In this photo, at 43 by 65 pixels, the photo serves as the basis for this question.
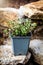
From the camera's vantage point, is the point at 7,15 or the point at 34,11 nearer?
the point at 34,11

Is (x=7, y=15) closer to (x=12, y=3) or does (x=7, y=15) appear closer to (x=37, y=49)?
(x=12, y=3)

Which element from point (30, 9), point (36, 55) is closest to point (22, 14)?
point (30, 9)

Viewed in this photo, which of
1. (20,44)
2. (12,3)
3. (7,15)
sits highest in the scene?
(12,3)

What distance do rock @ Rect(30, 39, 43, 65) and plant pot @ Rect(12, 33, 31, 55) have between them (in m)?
0.13

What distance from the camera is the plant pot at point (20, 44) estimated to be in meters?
1.68

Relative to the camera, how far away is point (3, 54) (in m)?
1.75

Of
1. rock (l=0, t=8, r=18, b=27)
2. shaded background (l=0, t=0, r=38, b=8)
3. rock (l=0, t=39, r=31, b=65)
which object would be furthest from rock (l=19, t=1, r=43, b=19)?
rock (l=0, t=39, r=31, b=65)

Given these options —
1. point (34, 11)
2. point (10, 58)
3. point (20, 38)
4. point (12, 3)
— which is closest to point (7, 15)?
point (12, 3)

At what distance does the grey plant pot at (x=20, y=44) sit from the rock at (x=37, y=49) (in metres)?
0.13

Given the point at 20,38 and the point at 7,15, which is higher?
the point at 7,15

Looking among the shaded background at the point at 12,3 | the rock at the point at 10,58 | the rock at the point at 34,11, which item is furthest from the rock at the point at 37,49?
the shaded background at the point at 12,3

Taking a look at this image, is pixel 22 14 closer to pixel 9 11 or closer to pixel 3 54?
pixel 9 11

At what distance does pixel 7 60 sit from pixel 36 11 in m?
0.65

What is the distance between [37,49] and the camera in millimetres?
1863
